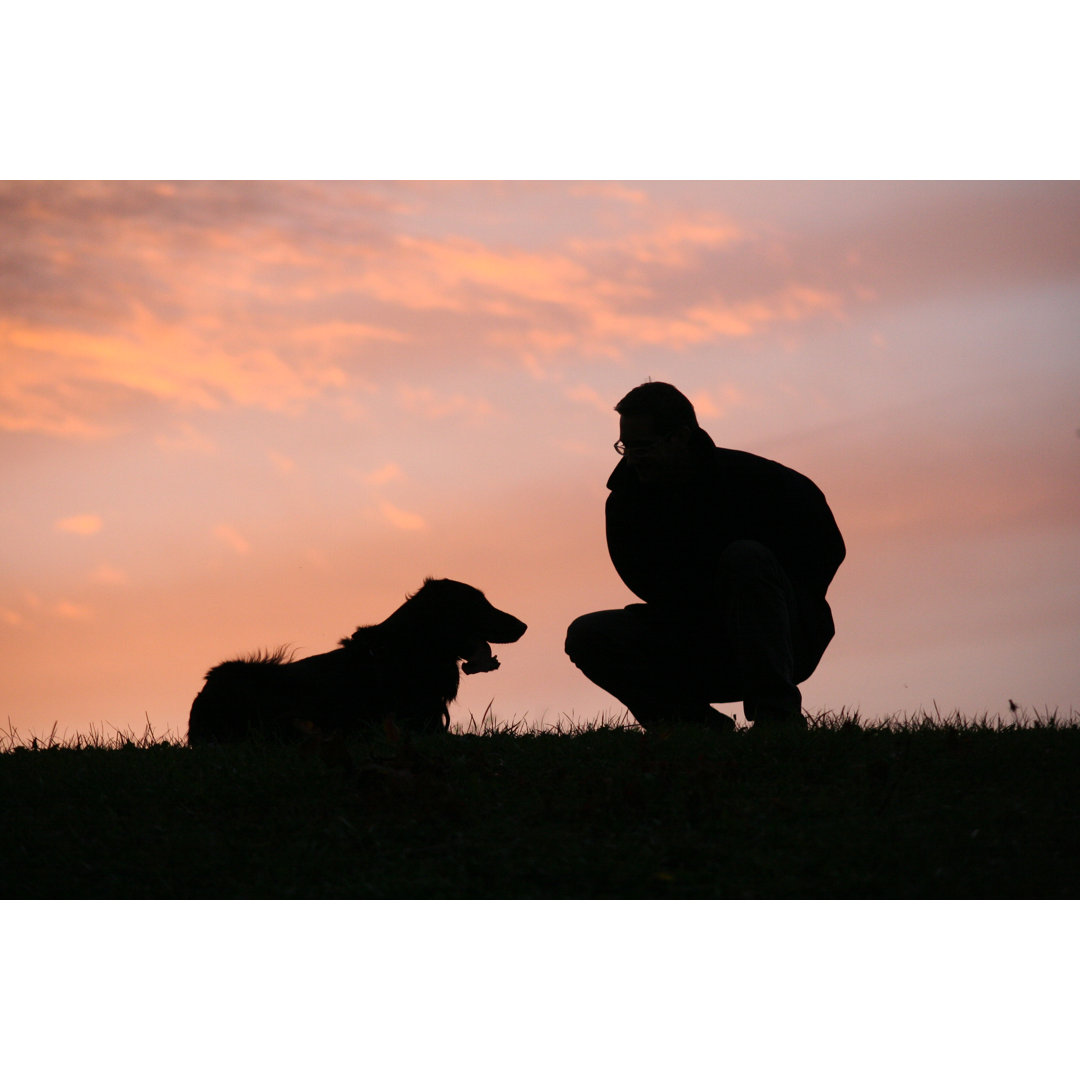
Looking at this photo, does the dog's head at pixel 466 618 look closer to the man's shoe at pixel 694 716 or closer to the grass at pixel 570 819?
the man's shoe at pixel 694 716

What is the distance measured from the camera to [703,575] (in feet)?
20.6

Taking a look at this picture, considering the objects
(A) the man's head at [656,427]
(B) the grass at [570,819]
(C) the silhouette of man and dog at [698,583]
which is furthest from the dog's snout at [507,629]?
(B) the grass at [570,819]

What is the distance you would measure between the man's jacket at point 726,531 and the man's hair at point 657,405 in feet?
0.74

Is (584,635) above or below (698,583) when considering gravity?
below

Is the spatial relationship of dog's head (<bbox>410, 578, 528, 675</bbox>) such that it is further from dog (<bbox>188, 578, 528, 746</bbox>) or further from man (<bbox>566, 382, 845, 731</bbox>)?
man (<bbox>566, 382, 845, 731</bbox>)

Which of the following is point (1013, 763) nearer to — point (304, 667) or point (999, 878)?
point (999, 878)

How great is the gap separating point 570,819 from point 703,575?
92.2 inches

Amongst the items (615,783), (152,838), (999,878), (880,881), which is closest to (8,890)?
(152,838)

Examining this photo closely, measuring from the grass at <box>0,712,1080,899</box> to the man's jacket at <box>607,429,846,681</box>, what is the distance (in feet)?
3.58

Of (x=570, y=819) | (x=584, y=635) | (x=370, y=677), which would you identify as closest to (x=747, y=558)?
(x=584, y=635)

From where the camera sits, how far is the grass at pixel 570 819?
12.4 ft

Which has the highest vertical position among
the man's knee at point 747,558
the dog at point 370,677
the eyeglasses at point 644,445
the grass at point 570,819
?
the eyeglasses at point 644,445

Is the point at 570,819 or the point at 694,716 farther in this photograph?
the point at 694,716

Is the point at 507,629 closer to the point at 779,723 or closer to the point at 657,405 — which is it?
the point at 657,405
